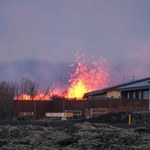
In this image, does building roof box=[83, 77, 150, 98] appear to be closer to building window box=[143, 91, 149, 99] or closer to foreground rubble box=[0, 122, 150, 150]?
building window box=[143, 91, 149, 99]

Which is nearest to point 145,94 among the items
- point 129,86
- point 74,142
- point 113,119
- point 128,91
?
point 129,86

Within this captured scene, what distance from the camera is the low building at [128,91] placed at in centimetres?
5681

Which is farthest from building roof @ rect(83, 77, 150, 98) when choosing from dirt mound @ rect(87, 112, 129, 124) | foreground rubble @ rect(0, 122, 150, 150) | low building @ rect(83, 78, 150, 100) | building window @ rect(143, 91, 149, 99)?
foreground rubble @ rect(0, 122, 150, 150)

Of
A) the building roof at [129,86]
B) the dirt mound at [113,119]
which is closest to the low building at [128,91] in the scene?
the building roof at [129,86]

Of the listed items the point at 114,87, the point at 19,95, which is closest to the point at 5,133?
the point at 114,87

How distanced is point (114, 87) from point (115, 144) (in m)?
49.9

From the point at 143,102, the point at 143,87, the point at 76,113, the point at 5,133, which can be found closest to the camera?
the point at 5,133

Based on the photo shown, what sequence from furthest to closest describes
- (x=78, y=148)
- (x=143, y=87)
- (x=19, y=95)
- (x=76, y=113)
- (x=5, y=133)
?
(x=19, y=95), (x=143, y=87), (x=76, y=113), (x=5, y=133), (x=78, y=148)

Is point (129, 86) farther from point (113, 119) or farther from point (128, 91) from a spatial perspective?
point (113, 119)

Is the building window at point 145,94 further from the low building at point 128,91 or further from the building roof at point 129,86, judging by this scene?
the building roof at point 129,86

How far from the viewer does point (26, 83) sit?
3012 inches

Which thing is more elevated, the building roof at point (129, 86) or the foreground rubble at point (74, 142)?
the building roof at point (129, 86)

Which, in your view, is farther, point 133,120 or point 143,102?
point 143,102

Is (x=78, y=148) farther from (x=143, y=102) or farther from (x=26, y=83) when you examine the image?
(x=26, y=83)
